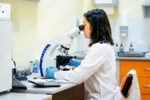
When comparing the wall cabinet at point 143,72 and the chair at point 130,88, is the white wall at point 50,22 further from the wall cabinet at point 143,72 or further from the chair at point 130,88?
the chair at point 130,88

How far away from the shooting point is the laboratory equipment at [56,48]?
278 cm

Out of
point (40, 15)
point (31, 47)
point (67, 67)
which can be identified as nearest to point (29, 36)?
point (31, 47)

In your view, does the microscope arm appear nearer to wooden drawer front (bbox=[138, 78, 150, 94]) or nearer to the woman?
the woman

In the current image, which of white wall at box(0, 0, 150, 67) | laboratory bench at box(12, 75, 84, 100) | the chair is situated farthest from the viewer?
white wall at box(0, 0, 150, 67)

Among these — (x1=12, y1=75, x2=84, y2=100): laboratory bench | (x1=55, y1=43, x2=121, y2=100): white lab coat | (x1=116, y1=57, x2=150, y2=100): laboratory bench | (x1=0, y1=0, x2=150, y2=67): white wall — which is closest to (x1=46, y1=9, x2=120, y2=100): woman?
(x1=55, y1=43, x2=121, y2=100): white lab coat

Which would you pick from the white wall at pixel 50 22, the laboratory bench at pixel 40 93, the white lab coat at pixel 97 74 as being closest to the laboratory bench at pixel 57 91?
the laboratory bench at pixel 40 93

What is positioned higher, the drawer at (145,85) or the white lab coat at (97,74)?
the white lab coat at (97,74)

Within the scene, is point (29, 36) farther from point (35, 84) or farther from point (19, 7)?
point (35, 84)

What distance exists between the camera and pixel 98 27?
2639 millimetres

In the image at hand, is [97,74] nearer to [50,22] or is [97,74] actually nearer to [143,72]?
[50,22]

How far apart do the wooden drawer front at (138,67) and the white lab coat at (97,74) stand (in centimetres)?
161

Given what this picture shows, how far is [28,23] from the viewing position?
3328 mm

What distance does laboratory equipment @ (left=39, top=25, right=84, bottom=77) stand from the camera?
278 centimetres

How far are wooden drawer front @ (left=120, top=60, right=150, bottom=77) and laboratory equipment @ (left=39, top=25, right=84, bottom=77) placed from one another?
1470 mm
